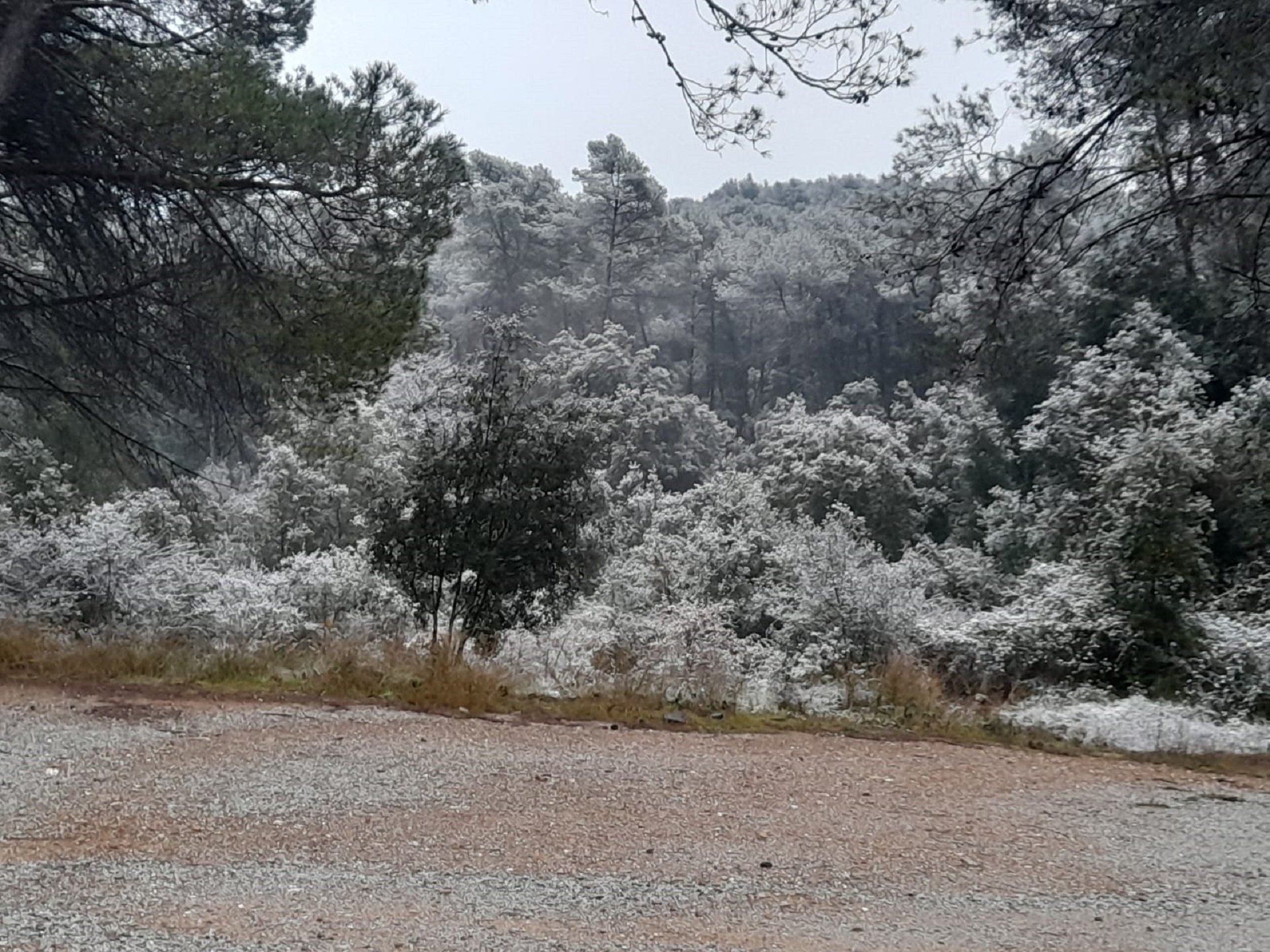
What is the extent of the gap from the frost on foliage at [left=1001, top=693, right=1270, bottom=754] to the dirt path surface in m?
0.97

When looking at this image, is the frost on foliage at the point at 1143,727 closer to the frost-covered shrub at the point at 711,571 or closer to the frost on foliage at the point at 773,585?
the frost on foliage at the point at 773,585

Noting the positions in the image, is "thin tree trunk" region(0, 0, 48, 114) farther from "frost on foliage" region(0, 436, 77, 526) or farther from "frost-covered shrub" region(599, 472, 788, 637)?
"frost-covered shrub" region(599, 472, 788, 637)

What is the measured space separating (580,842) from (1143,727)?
4.71 m

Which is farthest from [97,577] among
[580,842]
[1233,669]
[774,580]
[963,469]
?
[963,469]

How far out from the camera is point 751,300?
44500 millimetres

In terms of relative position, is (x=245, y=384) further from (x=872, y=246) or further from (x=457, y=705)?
(x=872, y=246)

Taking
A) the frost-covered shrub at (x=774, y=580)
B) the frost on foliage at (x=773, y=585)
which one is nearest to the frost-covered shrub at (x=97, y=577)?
the frost on foliage at (x=773, y=585)

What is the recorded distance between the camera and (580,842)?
3.59 m

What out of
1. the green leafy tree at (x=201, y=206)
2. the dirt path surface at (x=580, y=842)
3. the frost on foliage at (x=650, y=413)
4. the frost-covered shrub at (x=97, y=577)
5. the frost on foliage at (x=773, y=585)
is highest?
the frost on foliage at (x=650, y=413)

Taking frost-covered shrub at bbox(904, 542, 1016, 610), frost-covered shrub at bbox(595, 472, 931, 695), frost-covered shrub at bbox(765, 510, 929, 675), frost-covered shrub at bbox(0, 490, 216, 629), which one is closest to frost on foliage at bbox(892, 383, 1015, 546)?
frost-covered shrub at bbox(904, 542, 1016, 610)

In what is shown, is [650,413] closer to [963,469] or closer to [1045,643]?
[963,469]

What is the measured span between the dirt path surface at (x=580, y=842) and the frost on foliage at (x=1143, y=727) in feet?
3.17

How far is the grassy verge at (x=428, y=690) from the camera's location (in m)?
5.67

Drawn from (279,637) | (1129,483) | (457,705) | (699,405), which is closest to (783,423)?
(699,405)
